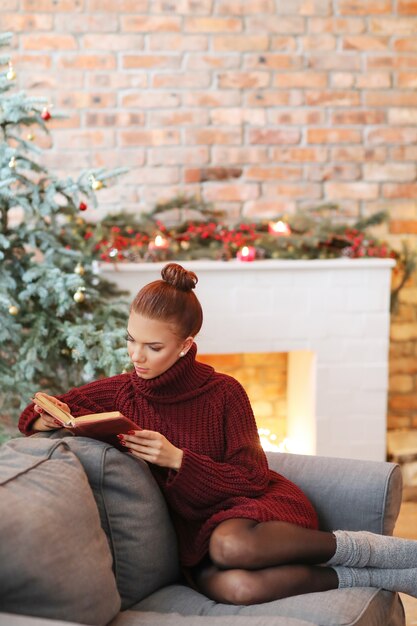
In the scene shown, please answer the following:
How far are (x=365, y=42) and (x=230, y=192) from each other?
98 cm

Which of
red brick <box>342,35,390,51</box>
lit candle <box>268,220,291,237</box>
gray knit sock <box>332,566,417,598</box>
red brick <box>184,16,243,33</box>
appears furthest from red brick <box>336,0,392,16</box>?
gray knit sock <box>332,566,417,598</box>

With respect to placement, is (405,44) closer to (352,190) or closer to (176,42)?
(352,190)

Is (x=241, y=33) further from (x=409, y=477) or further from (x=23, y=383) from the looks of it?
(x=409, y=477)

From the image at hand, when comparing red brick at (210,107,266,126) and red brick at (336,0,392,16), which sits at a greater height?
red brick at (336,0,392,16)

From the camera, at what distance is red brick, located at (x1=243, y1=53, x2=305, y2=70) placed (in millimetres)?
4027

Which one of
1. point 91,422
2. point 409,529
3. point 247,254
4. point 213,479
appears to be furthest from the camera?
point 247,254

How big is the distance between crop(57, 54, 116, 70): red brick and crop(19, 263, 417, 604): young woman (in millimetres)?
1993

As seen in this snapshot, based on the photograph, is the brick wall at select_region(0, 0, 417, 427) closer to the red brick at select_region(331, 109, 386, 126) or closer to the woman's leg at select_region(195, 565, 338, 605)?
the red brick at select_region(331, 109, 386, 126)

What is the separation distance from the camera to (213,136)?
13.2 feet

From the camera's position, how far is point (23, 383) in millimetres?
3033

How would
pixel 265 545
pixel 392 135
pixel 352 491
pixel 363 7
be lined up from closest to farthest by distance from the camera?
pixel 265 545, pixel 352 491, pixel 363 7, pixel 392 135

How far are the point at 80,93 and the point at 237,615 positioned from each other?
106 inches

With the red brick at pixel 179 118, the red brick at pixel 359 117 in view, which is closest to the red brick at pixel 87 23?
the red brick at pixel 179 118

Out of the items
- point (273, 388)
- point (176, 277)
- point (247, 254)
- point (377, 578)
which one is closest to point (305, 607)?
point (377, 578)
